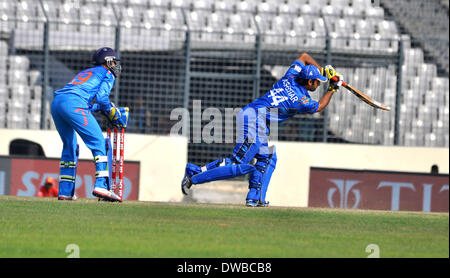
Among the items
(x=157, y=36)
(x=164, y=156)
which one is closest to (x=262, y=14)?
(x=157, y=36)

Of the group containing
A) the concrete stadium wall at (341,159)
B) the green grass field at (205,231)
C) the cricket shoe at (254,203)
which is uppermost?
the concrete stadium wall at (341,159)

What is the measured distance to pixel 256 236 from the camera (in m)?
7.62

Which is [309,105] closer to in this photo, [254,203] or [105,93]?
Answer: [254,203]

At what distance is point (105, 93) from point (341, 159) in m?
7.55

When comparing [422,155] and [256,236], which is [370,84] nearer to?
[422,155]

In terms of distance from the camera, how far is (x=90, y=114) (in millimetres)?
9906

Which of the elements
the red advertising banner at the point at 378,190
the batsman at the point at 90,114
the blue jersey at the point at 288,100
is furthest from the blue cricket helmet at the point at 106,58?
the red advertising banner at the point at 378,190

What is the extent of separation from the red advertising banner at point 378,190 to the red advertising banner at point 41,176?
3.55 m

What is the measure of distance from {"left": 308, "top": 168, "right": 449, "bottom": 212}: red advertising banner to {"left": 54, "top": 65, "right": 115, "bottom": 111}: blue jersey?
262 inches

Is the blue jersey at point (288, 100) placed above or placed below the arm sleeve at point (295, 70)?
below

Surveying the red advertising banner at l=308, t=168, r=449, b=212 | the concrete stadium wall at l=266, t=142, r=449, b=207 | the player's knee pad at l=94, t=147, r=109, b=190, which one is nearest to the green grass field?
the player's knee pad at l=94, t=147, r=109, b=190

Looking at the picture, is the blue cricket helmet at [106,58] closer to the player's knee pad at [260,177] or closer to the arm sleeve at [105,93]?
the arm sleeve at [105,93]

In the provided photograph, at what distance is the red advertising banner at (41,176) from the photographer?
15172mm

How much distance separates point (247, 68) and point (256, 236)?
9.53 m
